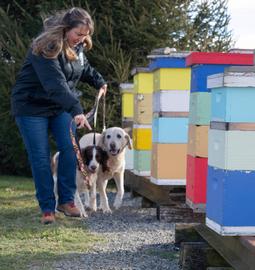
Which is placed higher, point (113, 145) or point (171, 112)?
point (171, 112)

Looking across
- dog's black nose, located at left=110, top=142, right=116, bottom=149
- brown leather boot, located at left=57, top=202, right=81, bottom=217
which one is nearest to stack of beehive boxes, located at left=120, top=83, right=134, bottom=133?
dog's black nose, located at left=110, top=142, right=116, bottom=149

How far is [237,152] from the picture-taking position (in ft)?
11.1

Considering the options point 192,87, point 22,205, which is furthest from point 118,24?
point 192,87

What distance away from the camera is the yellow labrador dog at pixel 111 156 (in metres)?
7.21

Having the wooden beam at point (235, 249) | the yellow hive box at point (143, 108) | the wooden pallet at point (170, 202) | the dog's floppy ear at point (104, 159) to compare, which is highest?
the yellow hive box at point (143, 108)

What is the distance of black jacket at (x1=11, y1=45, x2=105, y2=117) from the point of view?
186 inches

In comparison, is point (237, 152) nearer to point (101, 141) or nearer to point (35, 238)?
point (35, 238)

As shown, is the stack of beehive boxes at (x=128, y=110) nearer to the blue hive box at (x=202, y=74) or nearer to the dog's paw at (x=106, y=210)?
the dog's paw at (x=106, y=210)

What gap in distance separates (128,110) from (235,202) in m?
5.16

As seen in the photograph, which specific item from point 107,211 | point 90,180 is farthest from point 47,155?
point 107,211

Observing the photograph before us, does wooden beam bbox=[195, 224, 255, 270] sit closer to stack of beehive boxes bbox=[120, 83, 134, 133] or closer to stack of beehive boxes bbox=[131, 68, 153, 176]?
stack of beehive boxes bbox=[131, 68, 153, 176]

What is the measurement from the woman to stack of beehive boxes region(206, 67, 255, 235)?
5.31 ft

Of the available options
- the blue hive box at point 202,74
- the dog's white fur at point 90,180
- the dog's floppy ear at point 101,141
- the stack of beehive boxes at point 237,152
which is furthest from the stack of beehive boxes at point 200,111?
the dog's floppy ear at point 101,141

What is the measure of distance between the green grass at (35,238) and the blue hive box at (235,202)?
54.5 inches
